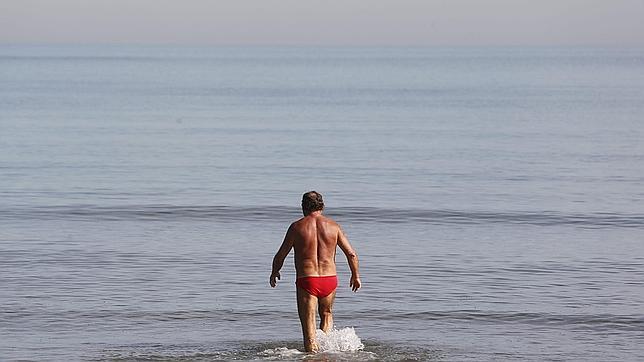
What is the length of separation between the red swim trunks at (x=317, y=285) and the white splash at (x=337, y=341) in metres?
0.67

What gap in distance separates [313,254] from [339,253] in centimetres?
756

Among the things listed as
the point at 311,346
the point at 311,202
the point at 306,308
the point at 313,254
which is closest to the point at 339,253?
the point at 311,346

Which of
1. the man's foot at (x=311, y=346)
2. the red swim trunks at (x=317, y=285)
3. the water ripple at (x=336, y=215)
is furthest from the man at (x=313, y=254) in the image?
the water ripple at (x=336, y=215)

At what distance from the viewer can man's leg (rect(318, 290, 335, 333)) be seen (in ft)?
41.0

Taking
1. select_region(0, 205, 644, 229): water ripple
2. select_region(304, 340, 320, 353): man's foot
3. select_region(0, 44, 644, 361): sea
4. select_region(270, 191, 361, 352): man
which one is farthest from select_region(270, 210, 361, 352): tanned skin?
select_region(0, 205, 644, 229): water ripple

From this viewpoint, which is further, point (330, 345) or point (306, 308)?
point (330, 345)

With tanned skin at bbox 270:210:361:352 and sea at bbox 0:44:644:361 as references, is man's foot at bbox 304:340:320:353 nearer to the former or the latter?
sea at bbox 0:44:644:361

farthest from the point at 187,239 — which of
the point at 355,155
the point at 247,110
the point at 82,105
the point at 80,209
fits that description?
the point at 82,105

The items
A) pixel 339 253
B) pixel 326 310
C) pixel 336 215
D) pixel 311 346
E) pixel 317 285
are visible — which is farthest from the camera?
pixel 336 215

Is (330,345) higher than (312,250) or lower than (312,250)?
lower

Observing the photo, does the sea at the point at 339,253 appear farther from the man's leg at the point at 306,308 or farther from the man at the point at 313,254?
the man at the point at 313,254

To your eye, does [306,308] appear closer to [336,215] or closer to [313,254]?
[313,254]

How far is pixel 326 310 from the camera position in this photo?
12578 mm

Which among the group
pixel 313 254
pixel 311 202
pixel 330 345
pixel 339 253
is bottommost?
pixel 330 345
